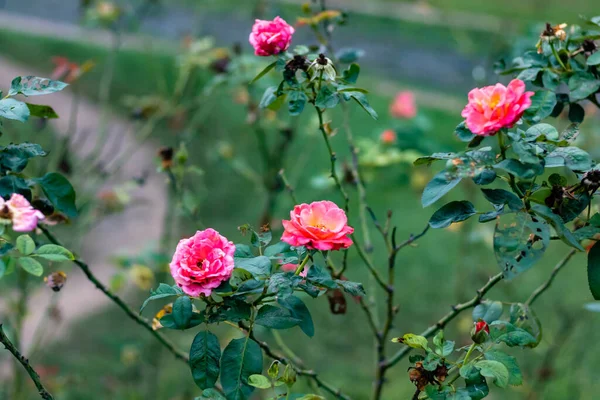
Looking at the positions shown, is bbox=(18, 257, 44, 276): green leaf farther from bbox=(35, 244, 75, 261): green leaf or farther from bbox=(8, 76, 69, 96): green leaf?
bbox=(8, 76, 69, 96): green leaf

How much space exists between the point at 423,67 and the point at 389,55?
32cm

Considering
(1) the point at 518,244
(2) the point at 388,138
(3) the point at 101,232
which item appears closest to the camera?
(1) the point at 518,244

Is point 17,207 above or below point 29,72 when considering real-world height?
above

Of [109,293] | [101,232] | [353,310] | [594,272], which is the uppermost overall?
[594,272]

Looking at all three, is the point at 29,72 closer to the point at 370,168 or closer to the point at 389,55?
the point at 389,55

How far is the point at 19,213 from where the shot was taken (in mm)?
644

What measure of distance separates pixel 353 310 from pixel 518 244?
77.7 inches

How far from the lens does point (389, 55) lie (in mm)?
5609

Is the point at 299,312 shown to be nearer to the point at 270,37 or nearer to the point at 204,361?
the point at 204,361

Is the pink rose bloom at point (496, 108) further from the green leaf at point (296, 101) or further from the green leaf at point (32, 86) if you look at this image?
the green leaf at point (32, 86)

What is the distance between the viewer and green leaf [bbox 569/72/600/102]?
2.76ft

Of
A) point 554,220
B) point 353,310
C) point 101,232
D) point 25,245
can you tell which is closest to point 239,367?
point 25,245

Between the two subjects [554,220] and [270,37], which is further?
[270,37]

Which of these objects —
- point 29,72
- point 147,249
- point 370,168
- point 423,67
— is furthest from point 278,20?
point 423,67
